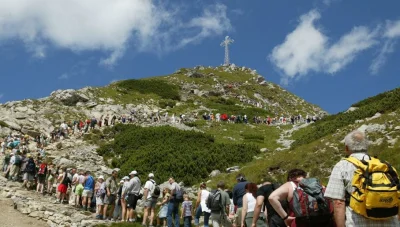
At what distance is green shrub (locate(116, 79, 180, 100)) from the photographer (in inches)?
3073

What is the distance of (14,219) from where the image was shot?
591 inches

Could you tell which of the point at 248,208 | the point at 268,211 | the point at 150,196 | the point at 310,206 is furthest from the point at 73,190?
the point at 310,206

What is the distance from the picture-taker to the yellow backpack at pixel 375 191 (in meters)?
4.82

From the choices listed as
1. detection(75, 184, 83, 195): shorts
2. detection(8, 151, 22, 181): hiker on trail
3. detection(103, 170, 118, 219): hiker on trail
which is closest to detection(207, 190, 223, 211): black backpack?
detection(103, 170, 118, 219): hiker on trail

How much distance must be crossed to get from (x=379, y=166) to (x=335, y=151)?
15.7 meters

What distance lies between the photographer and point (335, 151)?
1995cm

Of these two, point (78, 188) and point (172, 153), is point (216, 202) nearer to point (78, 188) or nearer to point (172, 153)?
point (78, 188)

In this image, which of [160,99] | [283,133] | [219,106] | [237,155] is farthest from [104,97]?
[237,155]

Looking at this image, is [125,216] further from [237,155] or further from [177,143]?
[177,143]

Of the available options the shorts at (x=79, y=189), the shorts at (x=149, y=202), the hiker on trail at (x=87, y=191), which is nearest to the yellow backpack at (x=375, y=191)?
the shorts at (x=149, y=202)

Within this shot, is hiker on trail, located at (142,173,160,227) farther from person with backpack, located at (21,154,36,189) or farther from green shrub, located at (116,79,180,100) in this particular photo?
green shrub, located at (116,79,180,100)

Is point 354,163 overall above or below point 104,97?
below

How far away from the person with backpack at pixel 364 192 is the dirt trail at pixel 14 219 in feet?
40.7

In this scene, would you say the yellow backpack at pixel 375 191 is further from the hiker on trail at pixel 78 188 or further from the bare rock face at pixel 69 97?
the bare rock face at pixel 69 97
